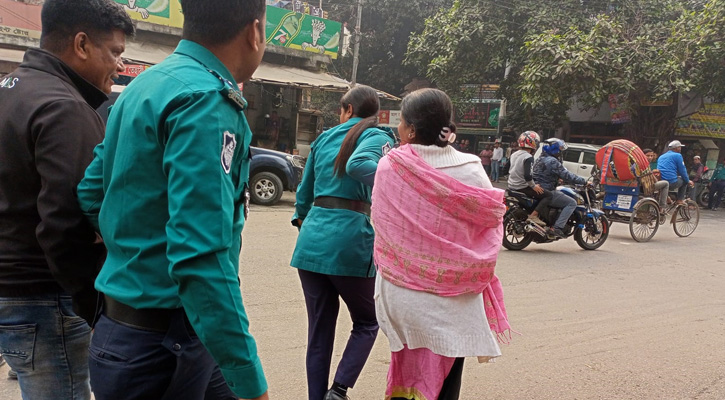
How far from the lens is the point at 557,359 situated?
13.0 feet

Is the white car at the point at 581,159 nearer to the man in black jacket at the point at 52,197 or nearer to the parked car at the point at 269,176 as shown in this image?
the parked car at the point at 269,176

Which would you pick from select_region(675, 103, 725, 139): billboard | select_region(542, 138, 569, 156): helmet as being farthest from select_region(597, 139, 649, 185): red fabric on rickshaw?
select_region(675, 103, 725, 139): billboard

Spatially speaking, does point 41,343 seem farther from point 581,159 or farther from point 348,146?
point 581,159

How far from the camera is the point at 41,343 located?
1.63 meters

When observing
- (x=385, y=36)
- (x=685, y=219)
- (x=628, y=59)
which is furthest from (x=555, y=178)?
(x=385, y=36)

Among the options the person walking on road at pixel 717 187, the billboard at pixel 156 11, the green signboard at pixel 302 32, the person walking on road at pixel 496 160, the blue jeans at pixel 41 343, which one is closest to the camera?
the blue jeans at pixel 41 343

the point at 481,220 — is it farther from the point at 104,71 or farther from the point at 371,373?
the point at 371,373

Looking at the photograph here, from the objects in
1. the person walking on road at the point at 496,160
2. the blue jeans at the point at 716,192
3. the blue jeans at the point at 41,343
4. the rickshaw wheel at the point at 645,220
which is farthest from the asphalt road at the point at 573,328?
the person walking on road at the point at 496,160

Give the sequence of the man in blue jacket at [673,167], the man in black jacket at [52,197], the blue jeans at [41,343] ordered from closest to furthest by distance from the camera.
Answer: the man in black jacket at [52,197], the blue jeans at [41,343], the man in blue jacket at [673,167]

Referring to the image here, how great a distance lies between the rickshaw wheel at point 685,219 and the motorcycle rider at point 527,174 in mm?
4425

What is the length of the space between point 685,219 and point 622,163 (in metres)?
2.02

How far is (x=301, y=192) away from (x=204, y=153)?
191cm

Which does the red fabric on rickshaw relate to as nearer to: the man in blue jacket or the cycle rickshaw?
the cycle rickshaw

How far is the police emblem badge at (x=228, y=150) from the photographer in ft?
3.93
